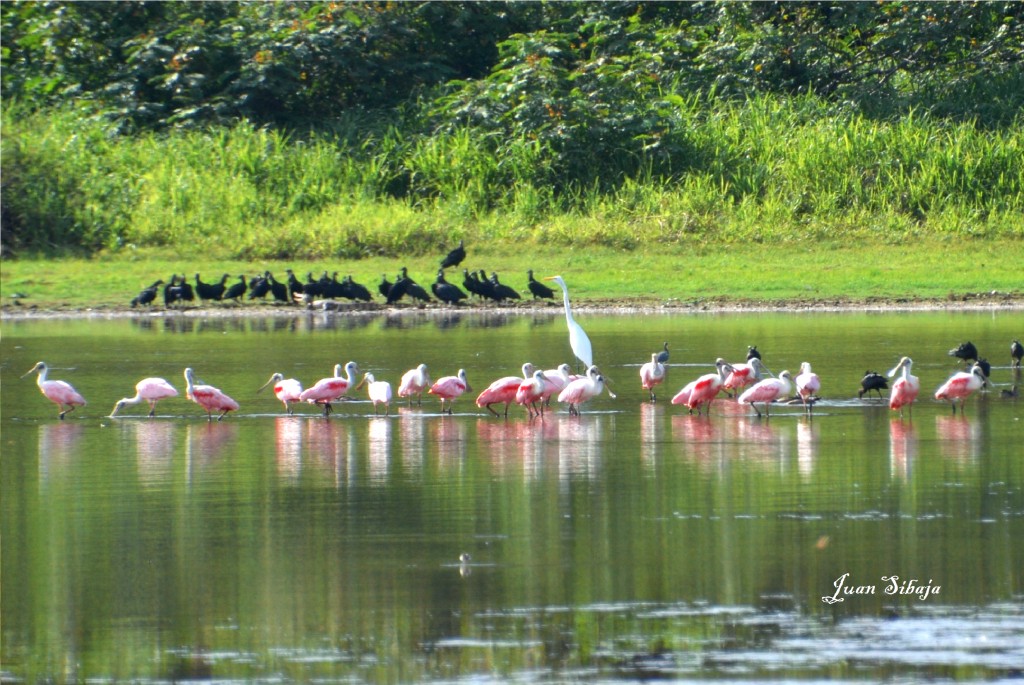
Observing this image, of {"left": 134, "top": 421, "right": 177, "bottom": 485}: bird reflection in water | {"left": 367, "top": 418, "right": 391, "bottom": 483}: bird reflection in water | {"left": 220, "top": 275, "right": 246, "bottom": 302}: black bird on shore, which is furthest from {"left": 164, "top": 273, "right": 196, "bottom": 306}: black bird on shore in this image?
{"left": 367, "top": 418, "right": 391, "bottom": 483}: bird reflection in water

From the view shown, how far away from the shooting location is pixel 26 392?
16.1m

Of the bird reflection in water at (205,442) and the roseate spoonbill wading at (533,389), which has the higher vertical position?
the roseate spoonbill wading at (533,389)

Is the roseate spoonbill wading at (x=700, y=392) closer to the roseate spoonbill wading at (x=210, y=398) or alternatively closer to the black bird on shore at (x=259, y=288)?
the roseate spoonbill wading at (x=210, y=398)

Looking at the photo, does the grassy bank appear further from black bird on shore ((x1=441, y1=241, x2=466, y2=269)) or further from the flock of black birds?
the flock of black birds

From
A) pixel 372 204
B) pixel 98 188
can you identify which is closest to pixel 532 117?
pixel 372 204

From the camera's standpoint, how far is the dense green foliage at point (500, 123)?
91.6 ft

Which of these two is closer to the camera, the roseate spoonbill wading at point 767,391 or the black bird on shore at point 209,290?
the roseate spoonbill wading at point 767,391

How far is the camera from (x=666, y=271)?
25516 millimetres

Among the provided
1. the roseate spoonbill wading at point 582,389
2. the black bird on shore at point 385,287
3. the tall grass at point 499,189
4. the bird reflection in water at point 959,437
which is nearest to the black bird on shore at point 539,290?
the black bird on shore at point 385,287

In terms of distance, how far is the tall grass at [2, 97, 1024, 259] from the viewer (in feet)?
90.3

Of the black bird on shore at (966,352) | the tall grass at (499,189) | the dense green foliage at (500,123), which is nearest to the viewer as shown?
the black bird on shore at (966,352)
